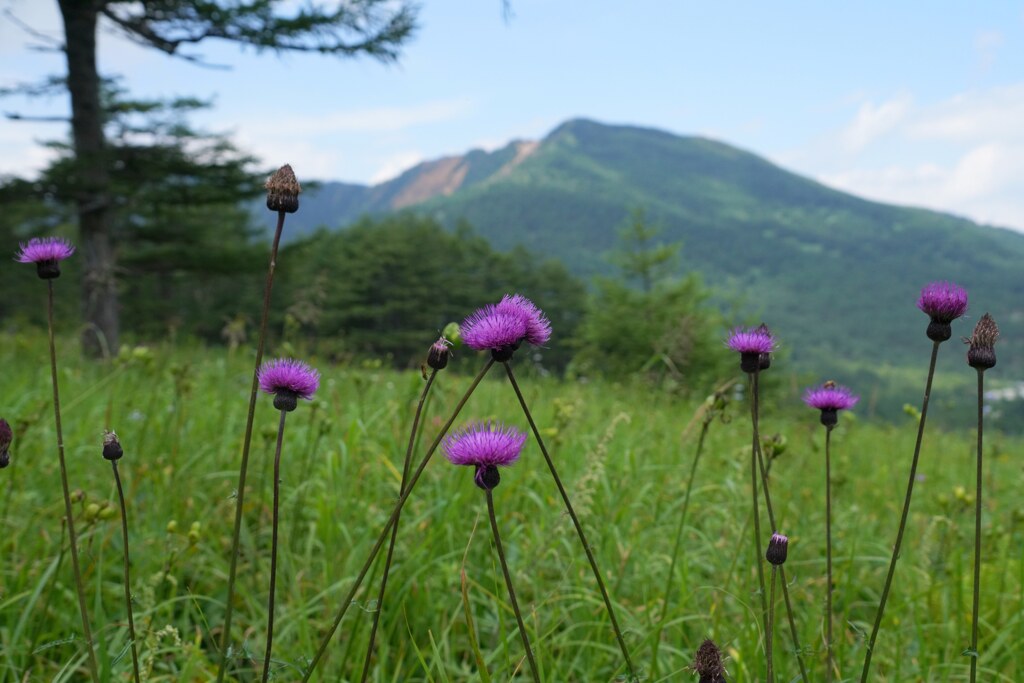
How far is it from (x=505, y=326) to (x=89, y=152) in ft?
31.6

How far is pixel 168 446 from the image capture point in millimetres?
2832

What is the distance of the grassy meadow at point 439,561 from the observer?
1.65m

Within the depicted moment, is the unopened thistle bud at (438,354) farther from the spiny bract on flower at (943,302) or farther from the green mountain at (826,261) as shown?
the green mountain at (826,261)

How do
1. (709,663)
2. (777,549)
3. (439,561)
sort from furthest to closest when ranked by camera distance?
(439,561), (777,549), (709,663)

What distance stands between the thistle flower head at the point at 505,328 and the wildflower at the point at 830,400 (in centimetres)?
56

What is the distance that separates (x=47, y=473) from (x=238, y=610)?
104 cm

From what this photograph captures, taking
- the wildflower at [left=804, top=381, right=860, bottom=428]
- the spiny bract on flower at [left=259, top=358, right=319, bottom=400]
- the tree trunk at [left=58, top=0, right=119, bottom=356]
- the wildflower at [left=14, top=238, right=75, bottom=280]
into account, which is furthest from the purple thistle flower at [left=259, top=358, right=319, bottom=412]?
the tree trunk at [left=58, top=0, right=119, bottom=356]

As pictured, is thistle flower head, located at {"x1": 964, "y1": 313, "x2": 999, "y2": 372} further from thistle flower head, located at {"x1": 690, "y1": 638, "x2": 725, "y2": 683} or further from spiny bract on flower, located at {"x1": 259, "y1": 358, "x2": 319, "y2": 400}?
spiny bract on flower, located at {"x1": 259, "y1": 358, "x2": 319, "y2": 400}

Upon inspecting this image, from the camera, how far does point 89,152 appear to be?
8.69 metres

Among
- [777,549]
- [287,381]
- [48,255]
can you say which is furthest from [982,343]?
[48,255]

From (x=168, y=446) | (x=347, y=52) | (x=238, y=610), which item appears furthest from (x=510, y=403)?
(x=347, y=52)

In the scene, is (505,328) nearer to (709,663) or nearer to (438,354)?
(438,354)

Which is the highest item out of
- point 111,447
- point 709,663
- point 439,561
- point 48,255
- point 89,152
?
point 89,152

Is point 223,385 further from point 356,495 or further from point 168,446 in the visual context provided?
point 356,495
